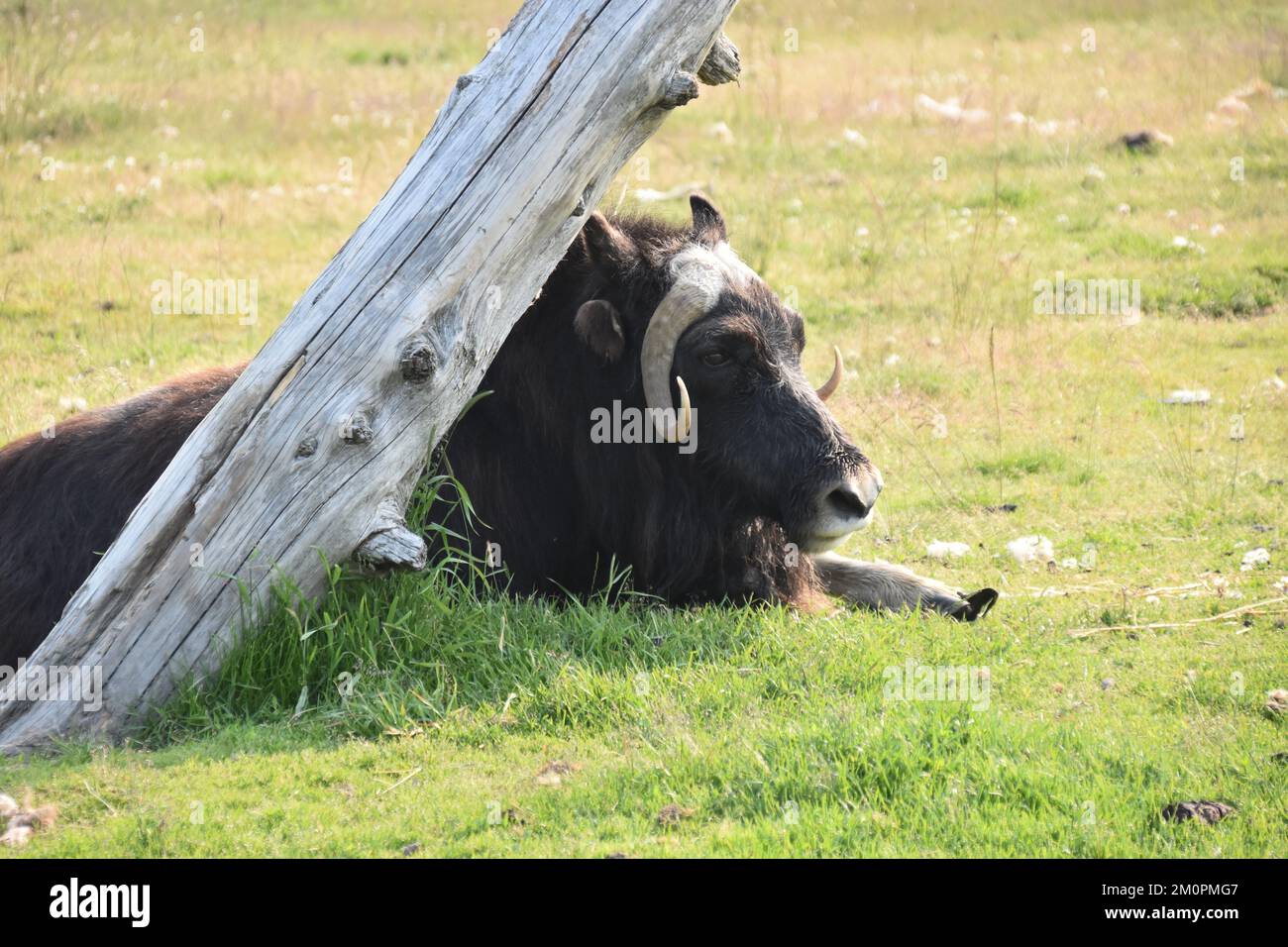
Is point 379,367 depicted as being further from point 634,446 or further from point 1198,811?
point 1198,811

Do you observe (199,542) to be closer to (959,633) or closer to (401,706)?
(401,706)

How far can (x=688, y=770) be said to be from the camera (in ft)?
18.0

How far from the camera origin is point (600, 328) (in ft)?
23.8

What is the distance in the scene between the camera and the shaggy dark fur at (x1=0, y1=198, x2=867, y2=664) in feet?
23.4

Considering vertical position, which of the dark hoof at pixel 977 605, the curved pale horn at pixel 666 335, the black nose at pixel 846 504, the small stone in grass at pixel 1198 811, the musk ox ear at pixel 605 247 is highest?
the musk ox ear at pixel 605 247

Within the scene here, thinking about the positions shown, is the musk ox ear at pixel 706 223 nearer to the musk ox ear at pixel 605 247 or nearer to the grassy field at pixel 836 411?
the musk ox ear at pixel 605 247

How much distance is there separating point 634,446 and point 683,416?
386 mm

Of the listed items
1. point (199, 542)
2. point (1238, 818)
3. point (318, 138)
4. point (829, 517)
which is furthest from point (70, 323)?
point (1238, 818)

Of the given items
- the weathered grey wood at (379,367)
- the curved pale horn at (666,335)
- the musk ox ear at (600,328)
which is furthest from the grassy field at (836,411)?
the musk ox ear at (600,328)

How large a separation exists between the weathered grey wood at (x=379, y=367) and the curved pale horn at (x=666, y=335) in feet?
2.74

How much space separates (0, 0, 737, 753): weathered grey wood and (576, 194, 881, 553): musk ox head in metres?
0.82

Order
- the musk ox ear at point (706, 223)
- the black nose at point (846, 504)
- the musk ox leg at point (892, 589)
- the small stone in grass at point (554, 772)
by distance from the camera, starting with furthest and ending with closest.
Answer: the musk ox ear at point (706, 223) < the musk ox leg at point (892, 589) < the black nose at point (846, 504) < the small stone in grass at point (554, 772)

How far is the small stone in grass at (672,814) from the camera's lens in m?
5.17

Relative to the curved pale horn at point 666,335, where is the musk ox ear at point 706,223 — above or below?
above
